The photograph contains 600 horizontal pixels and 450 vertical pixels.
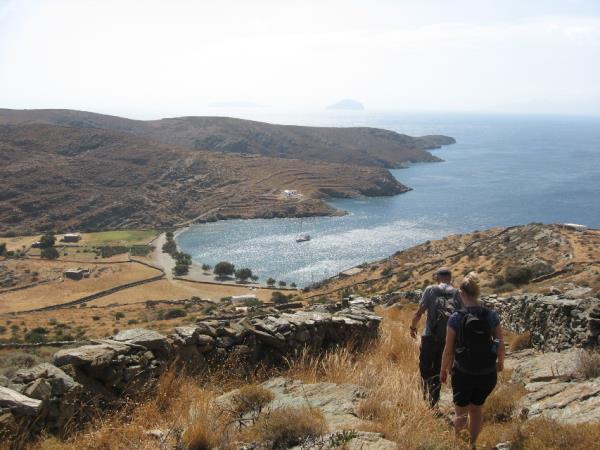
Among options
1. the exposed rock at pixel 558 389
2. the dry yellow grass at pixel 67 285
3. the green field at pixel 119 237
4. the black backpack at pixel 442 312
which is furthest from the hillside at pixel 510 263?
the green field at pixel 119 237

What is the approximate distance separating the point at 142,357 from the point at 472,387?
4255 millimetres

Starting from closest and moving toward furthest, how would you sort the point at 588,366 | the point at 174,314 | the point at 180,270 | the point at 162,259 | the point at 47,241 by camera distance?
the point at 588,366
the point at 174,314
the point at 180,270
the point at 162,259
the point at 47,241

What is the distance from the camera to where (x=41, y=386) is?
18.4 ft

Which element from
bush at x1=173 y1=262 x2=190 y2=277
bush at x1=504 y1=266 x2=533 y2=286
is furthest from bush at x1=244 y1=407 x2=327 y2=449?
bush at x1=173 y1=262 x2=190 y2=277

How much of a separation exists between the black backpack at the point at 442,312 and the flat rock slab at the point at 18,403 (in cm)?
475

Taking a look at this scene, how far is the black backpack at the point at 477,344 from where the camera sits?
209 inches

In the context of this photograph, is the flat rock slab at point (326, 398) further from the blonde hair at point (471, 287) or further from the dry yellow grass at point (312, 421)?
the blonde hair at point (471, 287)

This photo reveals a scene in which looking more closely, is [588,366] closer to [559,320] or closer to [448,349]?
[448,349]

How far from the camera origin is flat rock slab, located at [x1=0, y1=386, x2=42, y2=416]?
5.21 meters

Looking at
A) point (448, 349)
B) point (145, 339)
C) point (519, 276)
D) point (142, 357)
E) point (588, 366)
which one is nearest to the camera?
point (448, 349)

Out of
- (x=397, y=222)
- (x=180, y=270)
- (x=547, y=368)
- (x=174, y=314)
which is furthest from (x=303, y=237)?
(x=547, y=368)

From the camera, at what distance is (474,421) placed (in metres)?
5.27

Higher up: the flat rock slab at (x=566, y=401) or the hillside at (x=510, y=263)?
the flat rock slab at (x=566, y=401)

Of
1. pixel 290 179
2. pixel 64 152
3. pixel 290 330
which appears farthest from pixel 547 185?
pixel 290 330
